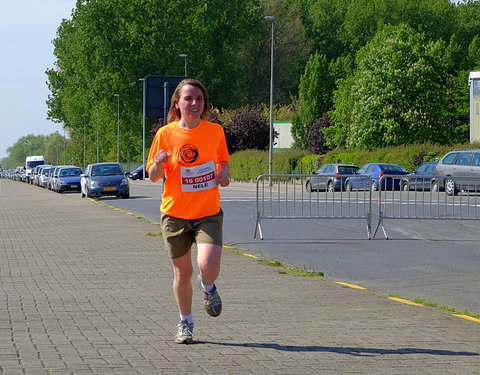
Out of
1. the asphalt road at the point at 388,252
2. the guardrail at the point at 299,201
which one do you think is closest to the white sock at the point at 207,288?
the asphalt road at the point at 388,252

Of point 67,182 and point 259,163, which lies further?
point 259,163

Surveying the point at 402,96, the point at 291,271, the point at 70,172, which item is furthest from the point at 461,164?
the point at 402,96

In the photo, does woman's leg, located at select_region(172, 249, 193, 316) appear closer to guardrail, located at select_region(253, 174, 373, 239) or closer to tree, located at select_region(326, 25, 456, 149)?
guardrail, located at select_region(253, 174, 373, 239)

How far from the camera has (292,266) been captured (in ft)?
46.3

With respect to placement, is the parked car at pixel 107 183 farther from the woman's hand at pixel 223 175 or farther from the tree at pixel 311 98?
the tree at pixel 311 98

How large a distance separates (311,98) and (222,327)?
77.1m

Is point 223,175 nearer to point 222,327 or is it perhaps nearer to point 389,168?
point 222,327

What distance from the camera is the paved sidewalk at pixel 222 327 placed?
7.01m

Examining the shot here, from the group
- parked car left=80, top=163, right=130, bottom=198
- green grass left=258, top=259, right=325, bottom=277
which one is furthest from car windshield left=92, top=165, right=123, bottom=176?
green grass left=258, top=259, right=325, bottom=277

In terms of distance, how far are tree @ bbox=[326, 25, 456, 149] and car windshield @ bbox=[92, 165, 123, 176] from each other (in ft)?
86.0

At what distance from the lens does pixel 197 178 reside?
7781 mm

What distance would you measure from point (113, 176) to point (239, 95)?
55958mm

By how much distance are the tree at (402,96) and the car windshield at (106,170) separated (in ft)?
86.0

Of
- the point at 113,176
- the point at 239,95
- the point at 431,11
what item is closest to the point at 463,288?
the point at 113,176
